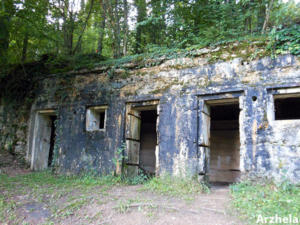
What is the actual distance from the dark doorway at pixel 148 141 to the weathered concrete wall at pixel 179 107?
288 cm

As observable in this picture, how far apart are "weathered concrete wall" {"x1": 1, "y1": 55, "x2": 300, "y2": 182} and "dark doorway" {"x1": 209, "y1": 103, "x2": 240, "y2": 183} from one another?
9.15 feet

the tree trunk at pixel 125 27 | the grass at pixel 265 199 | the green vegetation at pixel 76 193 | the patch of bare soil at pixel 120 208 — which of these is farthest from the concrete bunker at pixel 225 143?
the tree trunk at pixel 125 27

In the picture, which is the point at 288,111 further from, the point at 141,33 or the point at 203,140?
the point at 141,33

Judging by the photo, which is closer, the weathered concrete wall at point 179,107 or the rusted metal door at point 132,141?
the weathered concrete wall at point 179,107

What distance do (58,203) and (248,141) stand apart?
464cm

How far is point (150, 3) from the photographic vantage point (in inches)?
452

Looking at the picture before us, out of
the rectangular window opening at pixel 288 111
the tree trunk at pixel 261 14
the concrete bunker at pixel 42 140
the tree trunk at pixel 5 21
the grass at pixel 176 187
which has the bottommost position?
the grass at pixel 176 187

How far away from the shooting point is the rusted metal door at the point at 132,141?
7496 mm

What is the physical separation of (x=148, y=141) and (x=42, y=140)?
170 inches

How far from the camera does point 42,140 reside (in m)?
9.55

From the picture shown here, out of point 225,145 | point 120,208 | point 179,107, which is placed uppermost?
point 179,107

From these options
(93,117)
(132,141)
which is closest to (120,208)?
(132,141)

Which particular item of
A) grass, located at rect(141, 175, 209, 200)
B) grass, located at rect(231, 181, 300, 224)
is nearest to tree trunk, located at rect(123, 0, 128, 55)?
grass, located at rect(141, 175, 209, 200)

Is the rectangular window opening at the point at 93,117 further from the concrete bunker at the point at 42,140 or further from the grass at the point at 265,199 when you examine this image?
the grass at the point at 265,199
